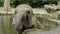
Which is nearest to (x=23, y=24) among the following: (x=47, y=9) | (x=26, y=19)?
(x=26, y=19)

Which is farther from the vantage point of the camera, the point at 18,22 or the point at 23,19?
the point at 23,19

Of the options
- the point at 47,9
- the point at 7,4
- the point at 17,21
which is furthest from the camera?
the point at 7,4

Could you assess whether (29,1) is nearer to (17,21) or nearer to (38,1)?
(38,1)

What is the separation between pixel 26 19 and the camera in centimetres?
478

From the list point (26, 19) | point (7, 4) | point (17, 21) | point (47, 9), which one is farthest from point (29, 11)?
point (7, 4)

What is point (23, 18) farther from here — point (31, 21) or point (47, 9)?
point (47, 9)

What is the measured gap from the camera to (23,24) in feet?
15.6

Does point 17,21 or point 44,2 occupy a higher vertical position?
point 17,21

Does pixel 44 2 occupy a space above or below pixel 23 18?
below

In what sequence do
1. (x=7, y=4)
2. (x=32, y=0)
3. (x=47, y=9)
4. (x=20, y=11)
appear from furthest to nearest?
(x=32, y=0) < (x=7, y=4) < (x=47, y=9) < (x=20, y=11)

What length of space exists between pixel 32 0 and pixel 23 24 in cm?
1793

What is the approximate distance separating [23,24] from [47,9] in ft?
30.7

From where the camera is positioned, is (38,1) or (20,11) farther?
(38,1)

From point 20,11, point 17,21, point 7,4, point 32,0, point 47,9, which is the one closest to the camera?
point 17,21
